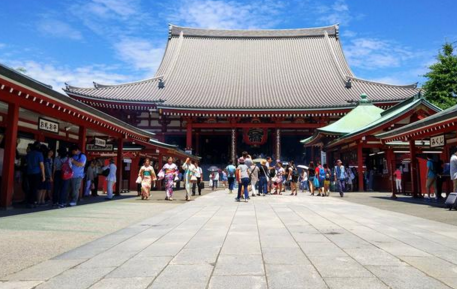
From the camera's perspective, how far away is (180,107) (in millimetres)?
24547

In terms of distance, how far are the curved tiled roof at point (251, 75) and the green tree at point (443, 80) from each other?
2.56 metres

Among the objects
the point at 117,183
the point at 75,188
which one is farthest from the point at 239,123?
the point at 75,188

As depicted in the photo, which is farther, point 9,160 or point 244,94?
point 244,94

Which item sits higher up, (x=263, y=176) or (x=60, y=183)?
(x=263, y=176)

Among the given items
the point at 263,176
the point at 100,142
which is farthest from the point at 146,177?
the point at 263,176

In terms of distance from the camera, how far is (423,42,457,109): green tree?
Result: 1047 inches

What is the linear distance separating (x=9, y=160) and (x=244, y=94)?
2153 centimetres

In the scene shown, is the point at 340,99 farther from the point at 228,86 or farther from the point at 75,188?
the point at 75,188

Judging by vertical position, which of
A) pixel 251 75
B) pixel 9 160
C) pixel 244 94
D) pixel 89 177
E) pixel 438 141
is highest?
pixel 251 75

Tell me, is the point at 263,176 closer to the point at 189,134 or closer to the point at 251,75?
the point at 189,134

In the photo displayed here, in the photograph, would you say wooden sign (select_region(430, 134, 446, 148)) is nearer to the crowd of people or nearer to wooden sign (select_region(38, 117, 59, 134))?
the crowd of people

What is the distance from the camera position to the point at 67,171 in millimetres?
9156

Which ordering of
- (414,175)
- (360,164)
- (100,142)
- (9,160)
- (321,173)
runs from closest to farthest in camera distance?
1. (9,160)
2. (100,142)
3. (414,175)
4. (321,173)
5. (360,164)

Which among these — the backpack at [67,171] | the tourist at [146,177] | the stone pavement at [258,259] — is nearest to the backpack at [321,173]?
the tourist at [146,177]
